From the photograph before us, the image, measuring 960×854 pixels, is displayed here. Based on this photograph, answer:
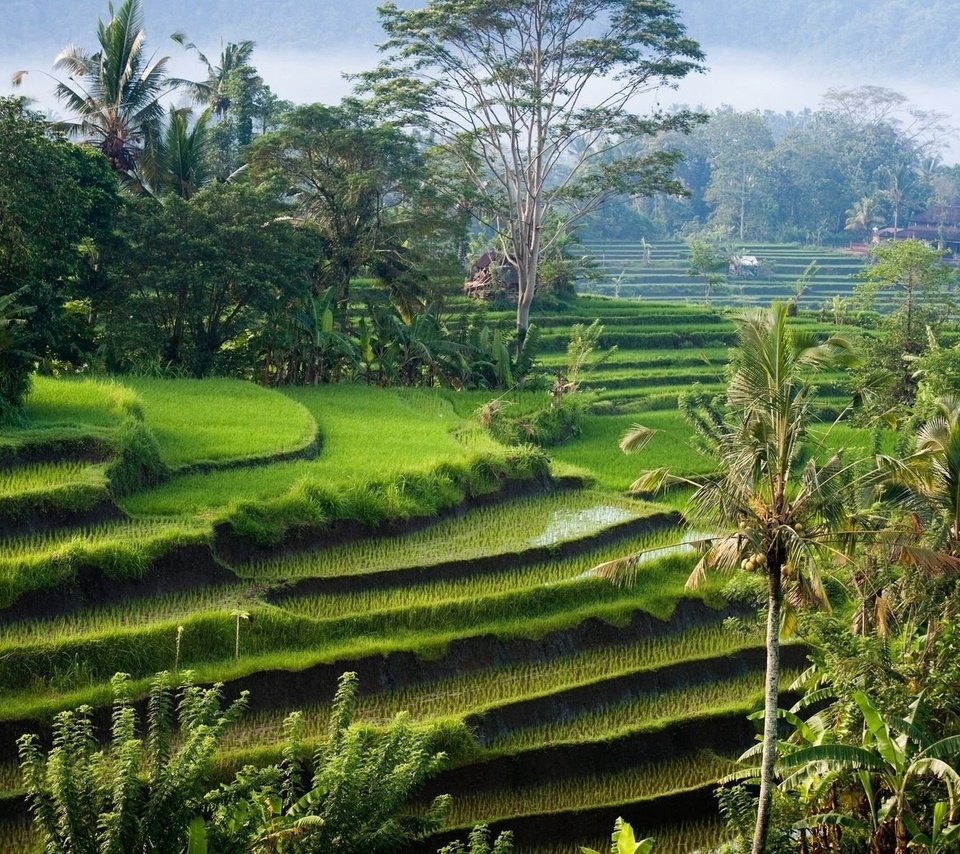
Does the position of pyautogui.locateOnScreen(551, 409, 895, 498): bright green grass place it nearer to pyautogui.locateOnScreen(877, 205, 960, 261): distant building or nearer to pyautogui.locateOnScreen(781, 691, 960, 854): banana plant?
pyautogui.locateOnScreen(781, 691, 960, 854): banana plant

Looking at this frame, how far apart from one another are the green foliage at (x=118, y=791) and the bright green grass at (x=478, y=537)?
388cm

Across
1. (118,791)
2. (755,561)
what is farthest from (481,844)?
(755,561)

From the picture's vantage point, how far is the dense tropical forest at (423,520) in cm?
763

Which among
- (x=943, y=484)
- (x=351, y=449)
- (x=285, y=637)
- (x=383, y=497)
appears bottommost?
(x=285, y=637)

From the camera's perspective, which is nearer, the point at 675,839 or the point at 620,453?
the point at 675,839

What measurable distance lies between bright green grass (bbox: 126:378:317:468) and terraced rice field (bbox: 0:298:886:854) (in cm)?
6

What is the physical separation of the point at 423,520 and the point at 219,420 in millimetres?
3275

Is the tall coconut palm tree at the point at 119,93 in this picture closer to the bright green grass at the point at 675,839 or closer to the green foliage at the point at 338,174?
the green foliage at the point at 338,174

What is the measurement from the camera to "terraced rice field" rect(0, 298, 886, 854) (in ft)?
30.8

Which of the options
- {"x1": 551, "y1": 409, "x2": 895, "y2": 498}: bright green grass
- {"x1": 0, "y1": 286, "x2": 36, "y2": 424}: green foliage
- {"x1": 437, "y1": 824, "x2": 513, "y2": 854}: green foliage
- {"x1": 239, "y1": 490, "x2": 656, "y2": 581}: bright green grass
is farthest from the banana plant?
{"x1": 0, "y1": 286, "x2": 36, "y2": 424}: green foliage

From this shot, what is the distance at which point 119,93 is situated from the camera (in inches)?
818

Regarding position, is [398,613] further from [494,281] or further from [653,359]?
[494,281]

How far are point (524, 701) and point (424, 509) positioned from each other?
3.25 m

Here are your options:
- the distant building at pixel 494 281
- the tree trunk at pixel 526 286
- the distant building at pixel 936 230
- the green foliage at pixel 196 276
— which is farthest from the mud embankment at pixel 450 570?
the distant building at pixel 936 230
